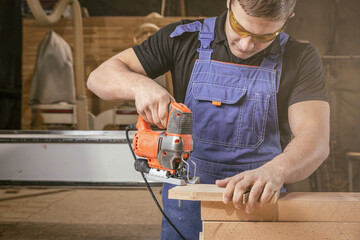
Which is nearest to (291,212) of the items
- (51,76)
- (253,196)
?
(253,196)

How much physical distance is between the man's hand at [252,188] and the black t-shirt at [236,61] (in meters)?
0.44

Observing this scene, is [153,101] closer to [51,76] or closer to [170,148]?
[170,148]

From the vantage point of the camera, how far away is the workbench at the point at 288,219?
924 millimetres

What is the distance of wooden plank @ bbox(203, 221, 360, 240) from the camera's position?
0.92 meters

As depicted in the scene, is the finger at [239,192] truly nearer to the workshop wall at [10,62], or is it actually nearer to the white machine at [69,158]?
the white machine at [69,158]

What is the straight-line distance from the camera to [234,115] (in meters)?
1.31

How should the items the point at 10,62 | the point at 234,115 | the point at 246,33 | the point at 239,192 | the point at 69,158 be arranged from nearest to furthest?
the point at 239,192 < the point at 246,33 < the point at 234,115 < the point at 69,158 < the point at 10,62

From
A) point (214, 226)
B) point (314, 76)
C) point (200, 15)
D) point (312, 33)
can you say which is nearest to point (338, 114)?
point (312, 33)

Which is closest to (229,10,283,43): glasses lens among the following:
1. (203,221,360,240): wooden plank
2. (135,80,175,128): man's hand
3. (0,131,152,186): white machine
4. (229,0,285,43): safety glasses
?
(229,0,285,43): safety glasses

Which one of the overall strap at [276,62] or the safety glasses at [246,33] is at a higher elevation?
the safety glasses at [246,33]

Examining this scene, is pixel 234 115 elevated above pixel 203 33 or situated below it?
below

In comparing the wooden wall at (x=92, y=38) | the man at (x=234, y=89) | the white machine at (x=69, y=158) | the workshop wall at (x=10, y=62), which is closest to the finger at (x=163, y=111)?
the man at (x=234, y=89)

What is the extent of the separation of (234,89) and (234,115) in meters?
0.10

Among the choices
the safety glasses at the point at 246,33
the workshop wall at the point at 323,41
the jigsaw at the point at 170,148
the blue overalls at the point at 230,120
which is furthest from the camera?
the workshop wall at the point at 323,41
